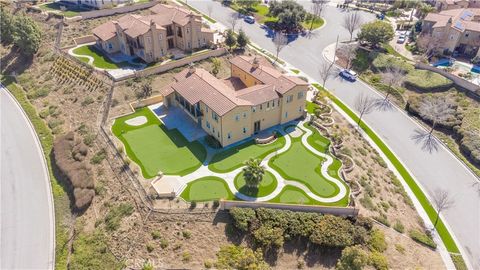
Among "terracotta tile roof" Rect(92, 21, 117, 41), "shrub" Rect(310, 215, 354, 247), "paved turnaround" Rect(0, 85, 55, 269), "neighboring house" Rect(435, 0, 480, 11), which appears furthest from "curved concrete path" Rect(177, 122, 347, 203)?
"neighboring house" Rect(435, 0, 480, 11)

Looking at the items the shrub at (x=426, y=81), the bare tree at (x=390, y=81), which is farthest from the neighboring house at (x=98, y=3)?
the shrub at (x=426, y=81)

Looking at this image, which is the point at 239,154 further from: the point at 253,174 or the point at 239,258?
the point at 239,258

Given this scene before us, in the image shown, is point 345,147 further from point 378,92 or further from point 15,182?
point 15,182

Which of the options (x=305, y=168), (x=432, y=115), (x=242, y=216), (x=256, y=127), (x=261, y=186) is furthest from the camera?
(x=432, y=115)

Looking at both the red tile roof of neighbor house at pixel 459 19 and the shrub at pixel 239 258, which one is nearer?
the shrub at pixel 239 258

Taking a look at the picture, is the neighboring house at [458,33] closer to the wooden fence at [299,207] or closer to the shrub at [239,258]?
the wooden fence at [299,207]

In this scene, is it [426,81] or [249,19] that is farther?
[249,19]

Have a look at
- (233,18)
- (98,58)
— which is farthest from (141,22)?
(233,18)

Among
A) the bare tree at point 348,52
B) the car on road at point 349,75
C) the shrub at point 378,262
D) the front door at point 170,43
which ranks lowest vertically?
the shrub at point 378,262
